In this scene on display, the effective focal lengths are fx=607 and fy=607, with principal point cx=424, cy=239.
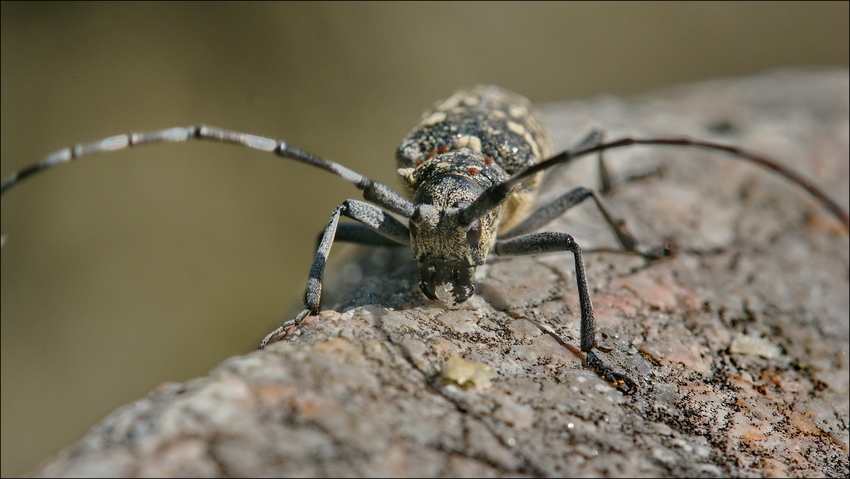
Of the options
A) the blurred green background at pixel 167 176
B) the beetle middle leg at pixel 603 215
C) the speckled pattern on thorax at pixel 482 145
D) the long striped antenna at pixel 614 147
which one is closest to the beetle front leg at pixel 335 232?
the speckled pattern on thorax at pixel 482 145

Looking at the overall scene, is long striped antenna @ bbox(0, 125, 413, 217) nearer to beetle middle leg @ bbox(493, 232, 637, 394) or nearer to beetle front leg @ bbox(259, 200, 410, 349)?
beetle front leg @ bbox(259, 200, 410, 349)

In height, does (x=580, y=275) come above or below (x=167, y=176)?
below

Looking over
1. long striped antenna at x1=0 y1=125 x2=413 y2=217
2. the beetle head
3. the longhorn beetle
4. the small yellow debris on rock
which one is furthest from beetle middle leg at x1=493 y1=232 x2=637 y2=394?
long striped antenna at x1=0 y1=125 x2=413 y2=217

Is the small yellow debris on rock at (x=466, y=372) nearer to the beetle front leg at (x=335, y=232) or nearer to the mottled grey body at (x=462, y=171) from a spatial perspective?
the mottled grey body at (x=462, y=171)

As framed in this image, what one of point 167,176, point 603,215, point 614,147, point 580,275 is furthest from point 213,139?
point 167,176

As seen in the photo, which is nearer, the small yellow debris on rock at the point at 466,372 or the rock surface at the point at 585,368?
the rock surface at the point at 585,368

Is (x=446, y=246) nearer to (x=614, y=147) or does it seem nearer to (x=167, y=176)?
(x=614, y=147)

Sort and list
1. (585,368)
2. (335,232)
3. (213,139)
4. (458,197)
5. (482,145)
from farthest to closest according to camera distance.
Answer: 1. (482,145)
2. (335,232)
3. (458,197)
4. (585,368)
5. (213,139)
